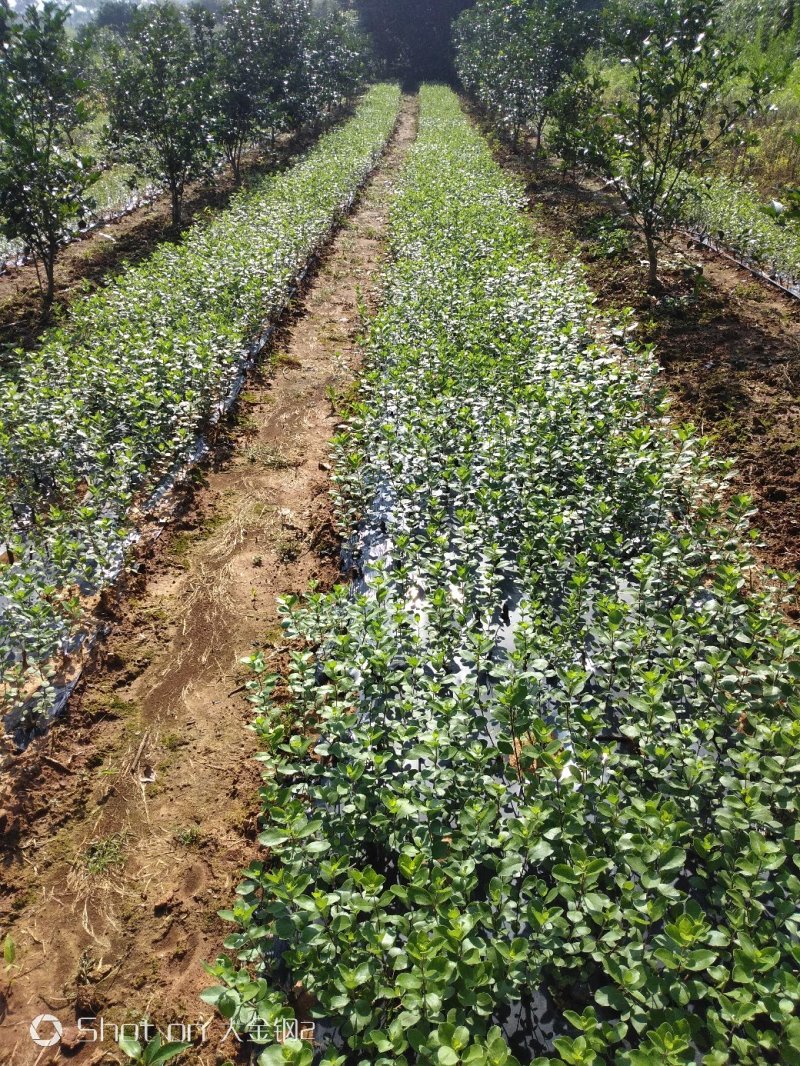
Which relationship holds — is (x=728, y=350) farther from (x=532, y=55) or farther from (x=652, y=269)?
(x=532, y=55)

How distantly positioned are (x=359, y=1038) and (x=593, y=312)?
285 inches

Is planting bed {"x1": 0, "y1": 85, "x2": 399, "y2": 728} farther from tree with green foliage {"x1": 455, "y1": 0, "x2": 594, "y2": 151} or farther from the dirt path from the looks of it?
tree with green foliage {"x1": 455, "y1": 0, "x2": 594, "y2": 151}

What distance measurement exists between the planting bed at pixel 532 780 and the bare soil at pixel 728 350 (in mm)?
815

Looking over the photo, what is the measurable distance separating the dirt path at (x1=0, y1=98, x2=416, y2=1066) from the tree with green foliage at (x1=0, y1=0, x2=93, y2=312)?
5.68 metres

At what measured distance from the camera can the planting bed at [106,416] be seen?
12.2 ft

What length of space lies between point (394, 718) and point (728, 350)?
6.06 metres

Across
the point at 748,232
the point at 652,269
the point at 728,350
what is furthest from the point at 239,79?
the point at 728,350

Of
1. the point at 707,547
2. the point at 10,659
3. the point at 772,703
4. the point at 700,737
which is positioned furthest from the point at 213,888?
the point at 707,547

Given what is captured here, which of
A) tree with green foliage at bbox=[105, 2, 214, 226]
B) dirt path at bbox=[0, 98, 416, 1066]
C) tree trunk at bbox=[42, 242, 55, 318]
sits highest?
tree with green foliage at bbox=[105, 2, 214, 226]

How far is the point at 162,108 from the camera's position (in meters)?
11.8

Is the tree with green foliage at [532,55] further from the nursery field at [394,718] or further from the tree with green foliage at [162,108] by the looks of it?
the nursery field at [394,718]

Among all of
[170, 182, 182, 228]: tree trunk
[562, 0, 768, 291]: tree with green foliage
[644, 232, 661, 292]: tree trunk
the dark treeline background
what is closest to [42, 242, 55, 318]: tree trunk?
[170, 182, 182, 228]: tree trunk

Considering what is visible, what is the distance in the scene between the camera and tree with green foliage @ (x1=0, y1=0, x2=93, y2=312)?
26.6 feet

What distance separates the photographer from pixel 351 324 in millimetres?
8789
